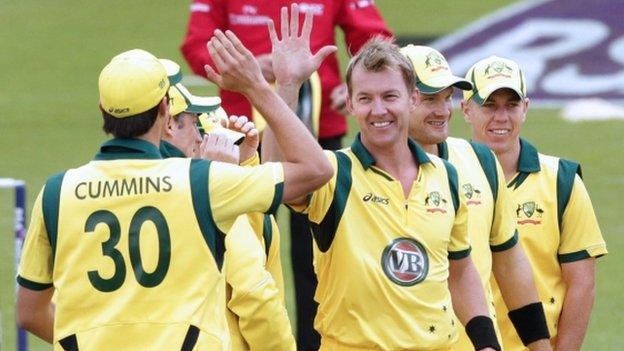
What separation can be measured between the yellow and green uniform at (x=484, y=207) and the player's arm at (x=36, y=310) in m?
1.78

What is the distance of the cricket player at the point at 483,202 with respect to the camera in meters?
6.80

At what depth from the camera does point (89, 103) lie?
20.2 meters

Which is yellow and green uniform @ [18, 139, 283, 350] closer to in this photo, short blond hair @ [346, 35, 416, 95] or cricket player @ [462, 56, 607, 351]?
short blond hair @ [346, 35, 416, 95]

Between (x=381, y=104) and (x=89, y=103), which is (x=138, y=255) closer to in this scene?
(x=381, y=104)

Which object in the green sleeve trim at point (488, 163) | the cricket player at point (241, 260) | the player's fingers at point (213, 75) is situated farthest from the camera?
the green sleeve trim at point (488, 163)

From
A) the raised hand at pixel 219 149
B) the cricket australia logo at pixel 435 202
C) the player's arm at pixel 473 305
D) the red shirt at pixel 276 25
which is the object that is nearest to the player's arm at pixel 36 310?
the raised hand at pixel 219 149

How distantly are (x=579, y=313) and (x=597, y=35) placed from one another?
46.5 ft

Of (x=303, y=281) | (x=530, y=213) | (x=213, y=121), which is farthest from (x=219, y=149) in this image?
(x=303, y=281)

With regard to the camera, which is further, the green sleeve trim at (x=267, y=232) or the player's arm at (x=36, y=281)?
the green sleeve trim at (x=267, y=232)

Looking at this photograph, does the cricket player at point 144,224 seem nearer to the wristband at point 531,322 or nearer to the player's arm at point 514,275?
the player's arm at point 514,275

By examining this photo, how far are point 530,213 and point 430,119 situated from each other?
726 millimetres

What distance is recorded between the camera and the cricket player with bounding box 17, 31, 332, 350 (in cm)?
550

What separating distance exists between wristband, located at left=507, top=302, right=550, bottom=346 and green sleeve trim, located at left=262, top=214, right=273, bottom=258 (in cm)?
108

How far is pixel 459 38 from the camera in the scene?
21.2 m
